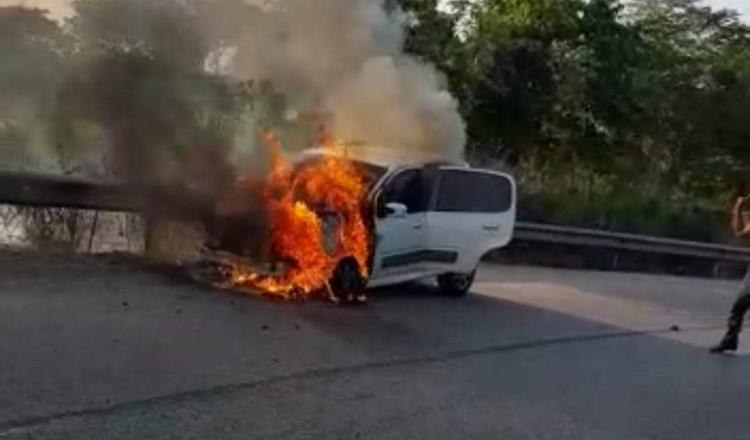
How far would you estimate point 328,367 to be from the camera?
27.1 ft

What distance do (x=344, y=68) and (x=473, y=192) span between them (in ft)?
7.09

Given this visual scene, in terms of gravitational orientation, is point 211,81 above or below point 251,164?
above

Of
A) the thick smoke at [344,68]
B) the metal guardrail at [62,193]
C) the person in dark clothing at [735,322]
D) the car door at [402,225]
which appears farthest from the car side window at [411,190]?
the person in dark clothing at [735,322]

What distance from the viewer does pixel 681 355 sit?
425 inches

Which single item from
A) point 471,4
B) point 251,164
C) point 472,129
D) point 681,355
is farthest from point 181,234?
point 471,4

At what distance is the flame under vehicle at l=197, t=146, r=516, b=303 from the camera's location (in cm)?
1164

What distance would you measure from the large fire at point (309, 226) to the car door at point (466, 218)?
124 cm

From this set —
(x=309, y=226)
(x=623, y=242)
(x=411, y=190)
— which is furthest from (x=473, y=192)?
(x=623, y=242)

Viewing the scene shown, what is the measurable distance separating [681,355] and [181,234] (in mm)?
5446

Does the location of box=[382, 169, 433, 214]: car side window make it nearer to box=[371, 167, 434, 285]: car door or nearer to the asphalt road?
box=[371, 167, 434, 285]: car door

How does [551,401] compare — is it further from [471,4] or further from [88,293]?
[471,4]

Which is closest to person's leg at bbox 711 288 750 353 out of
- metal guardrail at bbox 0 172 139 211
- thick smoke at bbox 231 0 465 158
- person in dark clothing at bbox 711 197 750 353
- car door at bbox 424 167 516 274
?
person in dark clothing at bbox 711 197 750 353

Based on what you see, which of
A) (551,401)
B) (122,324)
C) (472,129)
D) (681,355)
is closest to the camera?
(551,401)

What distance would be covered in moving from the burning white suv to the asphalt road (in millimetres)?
424
